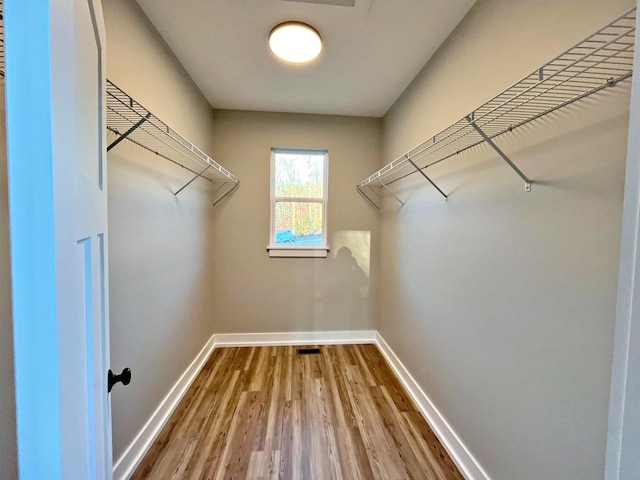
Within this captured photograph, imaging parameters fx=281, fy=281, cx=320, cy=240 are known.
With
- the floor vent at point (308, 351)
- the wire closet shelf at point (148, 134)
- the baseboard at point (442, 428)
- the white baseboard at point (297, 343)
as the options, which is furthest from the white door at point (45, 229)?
the floor vent at point (308, 351)

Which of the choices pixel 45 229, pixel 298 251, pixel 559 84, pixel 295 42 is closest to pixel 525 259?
pixel 559 84

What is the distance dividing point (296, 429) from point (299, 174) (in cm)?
235

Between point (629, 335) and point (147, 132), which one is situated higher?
point (147, 132)

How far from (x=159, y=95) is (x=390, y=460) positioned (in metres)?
2.59

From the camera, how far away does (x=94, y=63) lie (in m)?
0.75

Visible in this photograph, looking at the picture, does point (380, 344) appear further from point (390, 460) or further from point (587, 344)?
point (587, 344)

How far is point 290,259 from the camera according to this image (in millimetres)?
3094

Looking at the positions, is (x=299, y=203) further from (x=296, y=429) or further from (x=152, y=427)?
(x=152, y=427)

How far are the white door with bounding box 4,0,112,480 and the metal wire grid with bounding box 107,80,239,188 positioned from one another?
0.62 meters

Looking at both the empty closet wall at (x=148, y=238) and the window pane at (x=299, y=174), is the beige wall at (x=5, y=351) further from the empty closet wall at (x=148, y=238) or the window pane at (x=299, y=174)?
the window pane at (x=299, y=174)

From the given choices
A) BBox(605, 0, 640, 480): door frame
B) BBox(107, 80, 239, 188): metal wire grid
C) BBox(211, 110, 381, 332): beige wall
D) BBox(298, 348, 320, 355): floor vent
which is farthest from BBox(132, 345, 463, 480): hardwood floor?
BBox(107, 80, 239, 188): metal wire grid

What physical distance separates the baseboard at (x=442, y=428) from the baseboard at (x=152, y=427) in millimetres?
1734

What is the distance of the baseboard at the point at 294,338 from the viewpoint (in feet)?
9.96

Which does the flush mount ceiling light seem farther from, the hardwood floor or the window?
the hardwood floor
